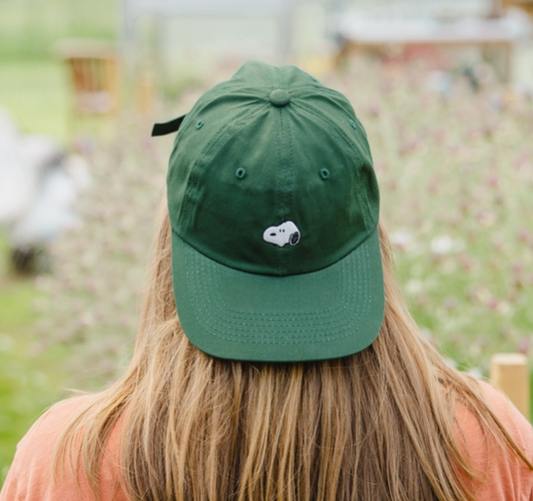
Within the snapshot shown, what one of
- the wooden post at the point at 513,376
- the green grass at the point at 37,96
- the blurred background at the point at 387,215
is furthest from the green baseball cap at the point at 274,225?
the green grass at the point at 37,96

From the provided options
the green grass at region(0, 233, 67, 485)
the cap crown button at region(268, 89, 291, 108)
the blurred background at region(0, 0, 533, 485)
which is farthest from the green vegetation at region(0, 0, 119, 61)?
the cap crown button at region(268, 89, 291, 108)

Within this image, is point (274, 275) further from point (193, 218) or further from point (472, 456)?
point (472, 456)

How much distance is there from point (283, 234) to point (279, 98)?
216 mm

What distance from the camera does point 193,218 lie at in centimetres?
112

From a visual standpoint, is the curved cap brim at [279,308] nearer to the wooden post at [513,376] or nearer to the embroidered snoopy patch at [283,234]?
the embroidered snoopy patch at [283,234]

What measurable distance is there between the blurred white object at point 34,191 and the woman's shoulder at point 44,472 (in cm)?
383

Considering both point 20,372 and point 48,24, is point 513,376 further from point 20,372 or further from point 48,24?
point 48,24

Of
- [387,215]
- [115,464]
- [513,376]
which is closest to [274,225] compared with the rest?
[115,464]

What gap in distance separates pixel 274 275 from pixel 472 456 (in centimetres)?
42

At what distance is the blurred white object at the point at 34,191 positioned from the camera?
209 inches

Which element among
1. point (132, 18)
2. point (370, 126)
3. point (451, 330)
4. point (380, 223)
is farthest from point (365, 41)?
point (380, 223)

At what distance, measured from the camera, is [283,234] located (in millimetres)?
1090

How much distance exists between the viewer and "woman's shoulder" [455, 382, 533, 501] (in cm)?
Answer: 111

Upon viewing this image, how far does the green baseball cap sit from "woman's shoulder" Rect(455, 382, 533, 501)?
8.8 inches
